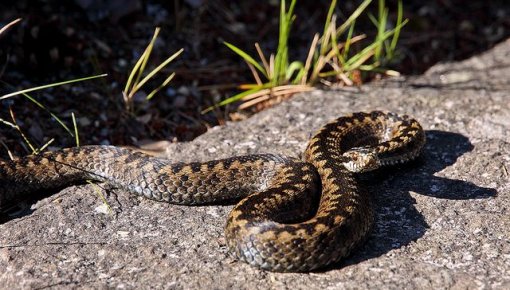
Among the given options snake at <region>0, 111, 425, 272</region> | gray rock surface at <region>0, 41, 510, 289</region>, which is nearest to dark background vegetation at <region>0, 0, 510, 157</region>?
snake at <region>0, 111, 425, 272</region>

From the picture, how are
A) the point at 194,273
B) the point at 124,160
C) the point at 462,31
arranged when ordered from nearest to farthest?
1. the point at 194,273
2. the point at 124,160
3. the point at 462,31

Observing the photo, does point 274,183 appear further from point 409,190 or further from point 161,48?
point 161,48

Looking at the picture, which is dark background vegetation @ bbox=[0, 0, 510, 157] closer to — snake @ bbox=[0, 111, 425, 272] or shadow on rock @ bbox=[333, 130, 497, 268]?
snake @ bbox=[0, 111, 425, 272]

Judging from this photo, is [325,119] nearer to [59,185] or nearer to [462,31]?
[59,185]

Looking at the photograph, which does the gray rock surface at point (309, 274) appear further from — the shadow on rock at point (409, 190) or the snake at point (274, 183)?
the snake at point (274, 183)

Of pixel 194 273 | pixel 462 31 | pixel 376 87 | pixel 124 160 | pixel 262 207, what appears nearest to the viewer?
pixel 194 273

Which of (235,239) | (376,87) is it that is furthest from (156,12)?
A: (235,239)

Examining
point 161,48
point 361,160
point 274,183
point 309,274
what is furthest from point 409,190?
point 161,48
